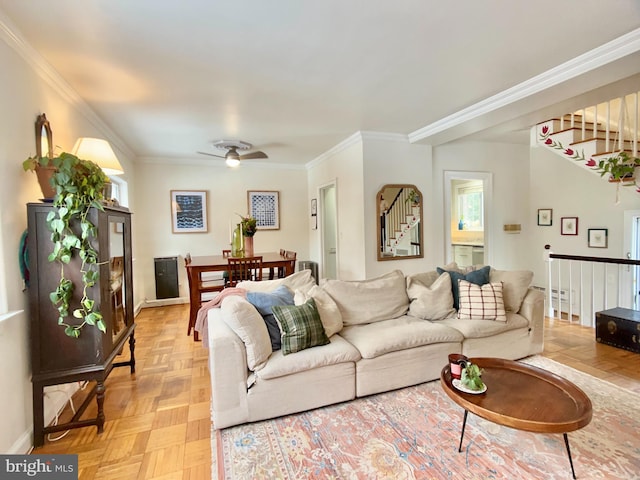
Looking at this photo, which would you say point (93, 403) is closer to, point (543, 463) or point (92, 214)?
point (92, 214)

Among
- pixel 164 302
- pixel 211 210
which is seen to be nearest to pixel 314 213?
pixel 211 210

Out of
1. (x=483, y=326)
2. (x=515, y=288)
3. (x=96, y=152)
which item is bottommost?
(x=483, y=326)

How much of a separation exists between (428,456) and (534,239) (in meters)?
4.90

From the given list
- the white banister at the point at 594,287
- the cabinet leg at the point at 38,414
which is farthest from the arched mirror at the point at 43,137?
the white banister at the point at 594,287

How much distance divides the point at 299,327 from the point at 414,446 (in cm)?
99

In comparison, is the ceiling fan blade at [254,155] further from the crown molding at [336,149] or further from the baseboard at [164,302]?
the baseboard at [164,302]

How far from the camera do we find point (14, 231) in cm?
190

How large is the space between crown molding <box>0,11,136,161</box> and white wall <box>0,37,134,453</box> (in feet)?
0.13

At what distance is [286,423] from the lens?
6.98 ft

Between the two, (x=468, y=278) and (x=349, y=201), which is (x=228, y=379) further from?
(x=349, y=201)

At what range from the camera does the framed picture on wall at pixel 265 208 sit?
19.7 ft

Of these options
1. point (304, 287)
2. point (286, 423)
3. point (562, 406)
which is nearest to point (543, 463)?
point (562, 406)

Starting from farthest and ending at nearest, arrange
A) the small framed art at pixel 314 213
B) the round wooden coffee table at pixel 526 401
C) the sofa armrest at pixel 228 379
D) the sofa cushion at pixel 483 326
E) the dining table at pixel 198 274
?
the small framed art at pixel 314 213 < the dining table at pixel 198 274 < the sofa cushion at pixel 483 326 < the sofa armrest at pixel 228 379 < the round wooden coffee table at pixel 526 401

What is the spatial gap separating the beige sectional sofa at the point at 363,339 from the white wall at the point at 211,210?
315 cm
